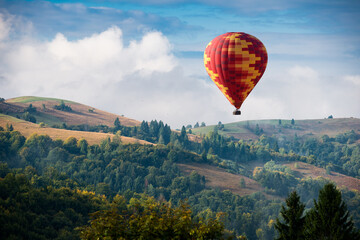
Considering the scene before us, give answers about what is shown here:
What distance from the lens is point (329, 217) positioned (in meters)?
57.2

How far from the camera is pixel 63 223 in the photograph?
156125mm

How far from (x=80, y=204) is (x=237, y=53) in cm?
11763

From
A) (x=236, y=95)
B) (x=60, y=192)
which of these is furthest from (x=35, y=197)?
(x=236, y=95)

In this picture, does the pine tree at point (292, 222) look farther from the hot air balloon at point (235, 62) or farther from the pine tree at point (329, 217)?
the hot air balloon at point (235, 62)

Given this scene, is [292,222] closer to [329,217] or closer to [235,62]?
[329,217]

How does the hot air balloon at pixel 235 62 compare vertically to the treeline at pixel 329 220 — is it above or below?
above

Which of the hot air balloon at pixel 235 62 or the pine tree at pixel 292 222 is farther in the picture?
the hot air balloon at pixel 235 62

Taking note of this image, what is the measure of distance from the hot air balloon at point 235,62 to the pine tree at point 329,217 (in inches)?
671

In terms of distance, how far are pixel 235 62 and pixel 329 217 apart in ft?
79.5

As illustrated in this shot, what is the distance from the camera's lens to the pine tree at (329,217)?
56.5 meters

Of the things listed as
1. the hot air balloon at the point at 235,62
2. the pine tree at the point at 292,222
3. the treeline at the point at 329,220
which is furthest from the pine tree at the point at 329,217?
the hot air balloon at the point at 235,62

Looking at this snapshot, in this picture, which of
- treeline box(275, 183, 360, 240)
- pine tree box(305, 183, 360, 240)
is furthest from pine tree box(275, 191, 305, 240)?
pine tree box(305, 183, 360, 240)

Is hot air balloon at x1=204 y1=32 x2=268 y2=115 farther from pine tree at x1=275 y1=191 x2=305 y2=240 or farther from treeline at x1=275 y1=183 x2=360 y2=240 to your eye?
treeline at x1=275 y1=183 x2=360 y2=240

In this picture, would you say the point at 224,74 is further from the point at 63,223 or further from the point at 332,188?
the point at 63,223
